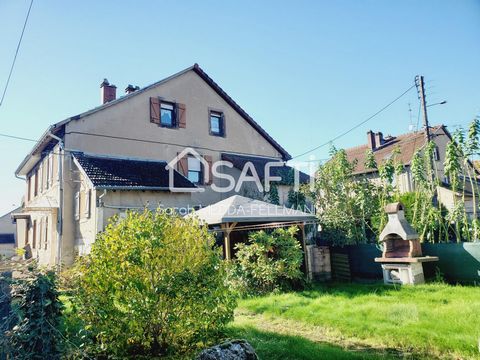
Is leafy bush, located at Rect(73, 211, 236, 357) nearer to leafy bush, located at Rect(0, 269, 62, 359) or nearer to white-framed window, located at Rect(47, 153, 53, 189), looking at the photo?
leafy bush, located at Rect(0, 269, 62, 359)

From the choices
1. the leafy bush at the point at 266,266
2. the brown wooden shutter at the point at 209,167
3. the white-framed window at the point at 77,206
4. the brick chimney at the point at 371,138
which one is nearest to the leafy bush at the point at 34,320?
the leafy bush at the point at 266,266

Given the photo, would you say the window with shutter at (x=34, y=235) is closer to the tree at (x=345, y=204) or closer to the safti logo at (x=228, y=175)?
the safti logo at (x=228, y=175)

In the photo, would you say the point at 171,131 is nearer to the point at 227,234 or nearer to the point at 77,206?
the point at 77,206

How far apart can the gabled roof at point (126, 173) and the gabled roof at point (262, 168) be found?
3285 mm

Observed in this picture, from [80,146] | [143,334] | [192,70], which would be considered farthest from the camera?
[192,70]

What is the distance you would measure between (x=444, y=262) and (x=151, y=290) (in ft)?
26.6

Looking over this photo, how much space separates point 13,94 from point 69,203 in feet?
20.2

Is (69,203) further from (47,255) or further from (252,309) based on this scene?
(252,309)

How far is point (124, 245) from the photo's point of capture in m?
4.76

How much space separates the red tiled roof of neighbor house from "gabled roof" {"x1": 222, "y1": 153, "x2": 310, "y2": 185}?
543cm

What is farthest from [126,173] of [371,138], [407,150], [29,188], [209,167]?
[371,138]

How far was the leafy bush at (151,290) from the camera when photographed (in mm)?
4484

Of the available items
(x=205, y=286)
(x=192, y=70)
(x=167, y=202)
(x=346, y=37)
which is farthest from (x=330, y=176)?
(x=192, y=70)

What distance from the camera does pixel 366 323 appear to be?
5.92m
